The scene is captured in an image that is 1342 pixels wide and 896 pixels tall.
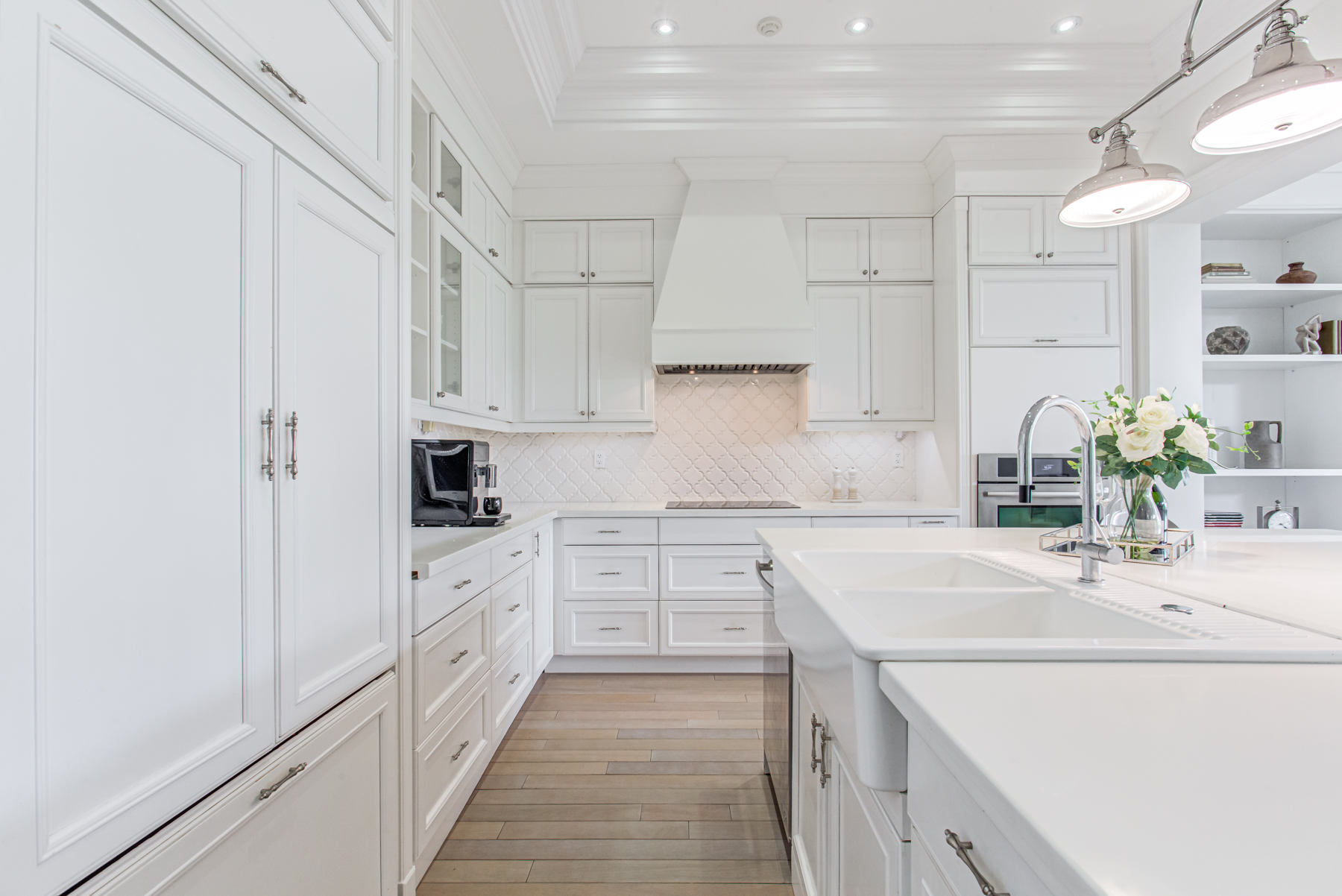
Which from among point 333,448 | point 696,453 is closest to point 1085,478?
point 333,448

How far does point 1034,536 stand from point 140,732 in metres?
2.05

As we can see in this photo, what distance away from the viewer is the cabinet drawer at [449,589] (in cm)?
156

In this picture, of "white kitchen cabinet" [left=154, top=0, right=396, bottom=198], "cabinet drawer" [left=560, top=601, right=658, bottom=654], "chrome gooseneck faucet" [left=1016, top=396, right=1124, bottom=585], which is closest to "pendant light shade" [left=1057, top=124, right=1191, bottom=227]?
"chrome gooseneck faucet" [left=1016, top=396, right=1124, bottom=585]

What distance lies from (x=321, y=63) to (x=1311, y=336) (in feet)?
14.1

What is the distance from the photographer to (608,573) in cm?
316

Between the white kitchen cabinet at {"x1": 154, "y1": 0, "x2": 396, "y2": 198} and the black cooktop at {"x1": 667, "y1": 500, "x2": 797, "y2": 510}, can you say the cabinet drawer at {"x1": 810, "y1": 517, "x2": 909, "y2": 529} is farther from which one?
the white kitchen cabinet at {"x1": 154, "y1": 0, "x2": 396, "y2": 198}

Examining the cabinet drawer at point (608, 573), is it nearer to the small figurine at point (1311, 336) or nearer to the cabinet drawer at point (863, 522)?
the cabinet drawer at point (863, 522)

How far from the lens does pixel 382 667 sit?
4.54 feet

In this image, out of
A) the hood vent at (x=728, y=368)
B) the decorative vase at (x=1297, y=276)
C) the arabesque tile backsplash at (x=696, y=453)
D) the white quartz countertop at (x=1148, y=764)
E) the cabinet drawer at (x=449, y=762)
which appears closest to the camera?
the white quartz countertop at (x=1148, y=764)

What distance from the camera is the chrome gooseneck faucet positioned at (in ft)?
3.47

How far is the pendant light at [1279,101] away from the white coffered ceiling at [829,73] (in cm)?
154

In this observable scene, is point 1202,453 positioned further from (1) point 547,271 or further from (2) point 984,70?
(1) point 547,271

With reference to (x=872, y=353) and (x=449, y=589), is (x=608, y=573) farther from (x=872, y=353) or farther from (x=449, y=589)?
(x=872, y=353)

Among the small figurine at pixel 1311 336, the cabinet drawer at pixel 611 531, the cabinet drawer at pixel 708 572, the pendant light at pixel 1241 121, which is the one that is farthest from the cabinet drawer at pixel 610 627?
the small figurine at pixel 1311 336
